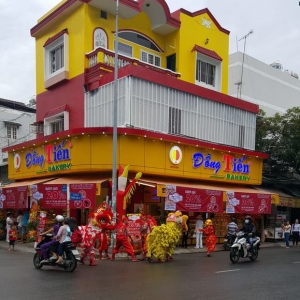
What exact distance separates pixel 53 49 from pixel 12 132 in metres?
13.1

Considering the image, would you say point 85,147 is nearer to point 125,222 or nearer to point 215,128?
point 125,222

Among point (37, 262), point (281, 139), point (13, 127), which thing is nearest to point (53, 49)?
point (13, 127)

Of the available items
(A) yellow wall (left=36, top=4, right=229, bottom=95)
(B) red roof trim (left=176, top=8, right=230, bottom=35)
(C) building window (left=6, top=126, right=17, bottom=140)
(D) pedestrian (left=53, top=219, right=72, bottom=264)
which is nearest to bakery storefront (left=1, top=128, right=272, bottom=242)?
(A) yellow wall (left=36, top=4, right=229, bottom=95)

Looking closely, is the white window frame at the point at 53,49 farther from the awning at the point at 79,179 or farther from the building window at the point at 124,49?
the awning at the point at 79,179

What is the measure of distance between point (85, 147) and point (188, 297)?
11171 mm

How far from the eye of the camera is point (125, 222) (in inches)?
549

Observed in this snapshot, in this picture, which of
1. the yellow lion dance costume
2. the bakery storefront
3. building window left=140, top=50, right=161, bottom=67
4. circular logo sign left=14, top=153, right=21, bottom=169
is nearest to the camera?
the yellow lion dance costume

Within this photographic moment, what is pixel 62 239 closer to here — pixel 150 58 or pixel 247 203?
pixel 247 203

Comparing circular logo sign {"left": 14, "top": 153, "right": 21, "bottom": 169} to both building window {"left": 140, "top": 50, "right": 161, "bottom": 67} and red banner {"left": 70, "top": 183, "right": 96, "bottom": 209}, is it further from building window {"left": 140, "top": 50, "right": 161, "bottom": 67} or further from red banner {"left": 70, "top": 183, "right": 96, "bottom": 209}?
building window {"left": 140, "top": 50, "right": 161, "bottom": 67}

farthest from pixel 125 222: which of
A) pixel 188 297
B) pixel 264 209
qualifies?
pixel 264 209

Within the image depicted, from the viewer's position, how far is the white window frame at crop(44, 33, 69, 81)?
20781 mm

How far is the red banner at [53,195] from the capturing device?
17328mm

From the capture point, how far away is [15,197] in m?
20.1

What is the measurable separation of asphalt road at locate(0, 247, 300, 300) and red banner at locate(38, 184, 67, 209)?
4682 mm
